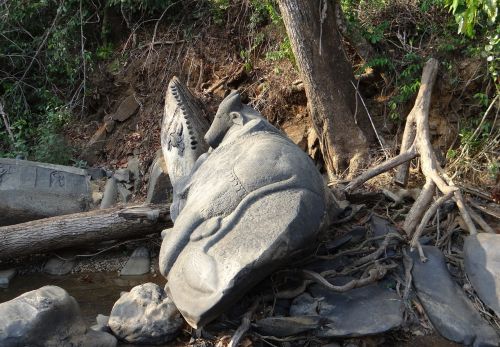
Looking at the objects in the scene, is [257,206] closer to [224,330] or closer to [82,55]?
[224,330]

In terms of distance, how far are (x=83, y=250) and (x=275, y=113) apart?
2649 millimetres

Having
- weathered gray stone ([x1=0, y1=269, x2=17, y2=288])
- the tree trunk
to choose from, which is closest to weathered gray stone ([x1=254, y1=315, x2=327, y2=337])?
the tree trunk

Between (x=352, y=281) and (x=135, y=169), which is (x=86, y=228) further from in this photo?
(x=352, y=281)

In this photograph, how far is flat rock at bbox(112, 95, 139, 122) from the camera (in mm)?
7598

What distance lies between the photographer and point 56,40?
25.8 ft

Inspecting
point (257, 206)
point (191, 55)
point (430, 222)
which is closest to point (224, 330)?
point (257, 206)

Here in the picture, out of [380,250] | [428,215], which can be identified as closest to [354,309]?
[380,250]

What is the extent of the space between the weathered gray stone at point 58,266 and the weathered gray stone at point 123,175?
169cm

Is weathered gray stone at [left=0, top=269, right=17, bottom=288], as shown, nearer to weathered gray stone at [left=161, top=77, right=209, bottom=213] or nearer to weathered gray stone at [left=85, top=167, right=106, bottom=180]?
weathered gray stone at [left=161, top=77, right=209, bottom=213]

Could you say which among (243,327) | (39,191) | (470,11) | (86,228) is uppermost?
(470,11)

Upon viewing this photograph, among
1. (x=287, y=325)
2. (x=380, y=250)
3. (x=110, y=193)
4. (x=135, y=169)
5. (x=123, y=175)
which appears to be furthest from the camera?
(x=135, y=169)

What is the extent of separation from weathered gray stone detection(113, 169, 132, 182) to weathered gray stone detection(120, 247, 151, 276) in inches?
67.0

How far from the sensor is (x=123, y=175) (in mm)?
6793

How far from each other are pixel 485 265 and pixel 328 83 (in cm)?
249
